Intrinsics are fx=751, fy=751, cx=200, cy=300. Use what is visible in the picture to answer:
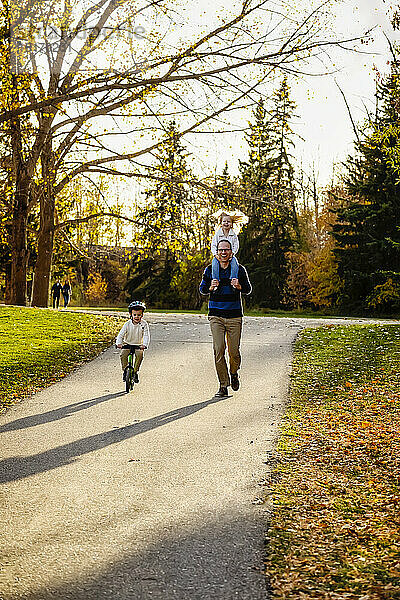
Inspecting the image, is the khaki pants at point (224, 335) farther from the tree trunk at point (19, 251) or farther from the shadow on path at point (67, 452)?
the tree trunk at point (19, 251)

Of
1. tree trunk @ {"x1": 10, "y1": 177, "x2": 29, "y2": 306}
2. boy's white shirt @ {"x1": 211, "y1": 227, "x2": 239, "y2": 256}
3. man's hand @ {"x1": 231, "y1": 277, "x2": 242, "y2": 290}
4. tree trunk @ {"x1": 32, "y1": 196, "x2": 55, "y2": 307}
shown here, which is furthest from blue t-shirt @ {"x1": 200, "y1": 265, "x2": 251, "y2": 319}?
tree trunk @ {"x1": 32, "y1": 196, "x2": 55, "y2": 307}

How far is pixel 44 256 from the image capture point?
28797 millimetres

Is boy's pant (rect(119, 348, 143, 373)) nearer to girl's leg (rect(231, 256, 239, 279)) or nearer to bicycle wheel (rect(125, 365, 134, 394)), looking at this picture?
bicycle wheel (rect(125, 365, 134, 394))

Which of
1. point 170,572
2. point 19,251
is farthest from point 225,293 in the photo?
point 19,251

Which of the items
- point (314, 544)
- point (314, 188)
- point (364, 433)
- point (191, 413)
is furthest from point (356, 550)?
point (314, 188)

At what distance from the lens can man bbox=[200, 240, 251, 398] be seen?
9766 millimetres

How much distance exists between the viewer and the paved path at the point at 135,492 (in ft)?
13.0

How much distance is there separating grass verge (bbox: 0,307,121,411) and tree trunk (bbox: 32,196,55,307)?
3344 millimetres

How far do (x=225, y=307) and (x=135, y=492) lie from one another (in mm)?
4711

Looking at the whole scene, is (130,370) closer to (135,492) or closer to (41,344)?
(135,492)

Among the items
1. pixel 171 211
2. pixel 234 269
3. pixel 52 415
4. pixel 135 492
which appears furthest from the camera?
pixel 171 211

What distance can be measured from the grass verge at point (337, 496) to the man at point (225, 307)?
1.03m

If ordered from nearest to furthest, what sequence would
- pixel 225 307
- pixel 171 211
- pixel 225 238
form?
pixel 225 238, pixel 225 307, pixel 171 211

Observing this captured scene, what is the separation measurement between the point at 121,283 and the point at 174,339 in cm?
4628
